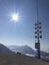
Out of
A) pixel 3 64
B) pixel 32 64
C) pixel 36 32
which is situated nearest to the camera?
pixel 3 64

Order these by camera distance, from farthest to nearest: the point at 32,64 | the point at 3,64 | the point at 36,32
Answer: the point at 36,32, the point at 32,64, the point at 3,64

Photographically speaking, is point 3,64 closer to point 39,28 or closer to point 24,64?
point 24,64

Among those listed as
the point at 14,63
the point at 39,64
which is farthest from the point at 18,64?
the point at 39,64

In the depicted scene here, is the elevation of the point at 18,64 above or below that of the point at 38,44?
below

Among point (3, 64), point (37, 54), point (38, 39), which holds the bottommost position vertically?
point (3, 64)

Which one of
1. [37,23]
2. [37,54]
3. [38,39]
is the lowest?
[37,54]

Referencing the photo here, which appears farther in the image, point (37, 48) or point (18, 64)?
point (37, 48)

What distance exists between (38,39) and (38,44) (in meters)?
2.06

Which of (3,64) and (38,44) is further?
(38,44)

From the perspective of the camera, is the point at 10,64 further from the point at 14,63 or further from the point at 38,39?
the point at 38,39

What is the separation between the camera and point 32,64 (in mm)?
27922

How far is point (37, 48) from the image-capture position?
50875 mm

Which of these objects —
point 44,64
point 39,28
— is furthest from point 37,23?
point 44,64

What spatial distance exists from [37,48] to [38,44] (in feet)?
3.79
